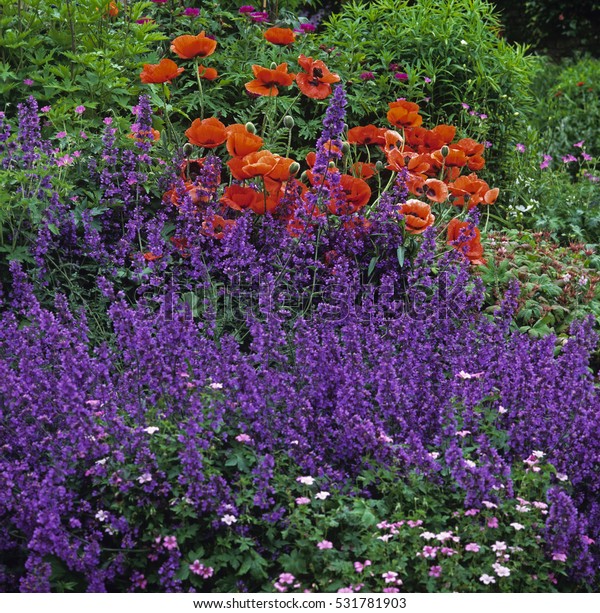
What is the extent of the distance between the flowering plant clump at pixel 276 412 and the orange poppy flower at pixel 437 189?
16cm

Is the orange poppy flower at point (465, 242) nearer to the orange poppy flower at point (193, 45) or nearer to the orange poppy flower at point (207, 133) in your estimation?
the orange poppy flower at point (207, 133)

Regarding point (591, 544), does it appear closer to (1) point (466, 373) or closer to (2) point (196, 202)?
(1) point (466, 373)

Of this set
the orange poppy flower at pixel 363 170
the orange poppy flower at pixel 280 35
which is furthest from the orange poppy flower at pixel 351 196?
the orange poppy flower at pixel 280 35

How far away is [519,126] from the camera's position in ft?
19.9

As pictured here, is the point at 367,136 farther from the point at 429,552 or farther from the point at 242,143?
the point at 429,552

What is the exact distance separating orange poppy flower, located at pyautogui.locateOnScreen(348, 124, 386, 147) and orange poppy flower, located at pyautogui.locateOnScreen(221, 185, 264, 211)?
93 centimetres

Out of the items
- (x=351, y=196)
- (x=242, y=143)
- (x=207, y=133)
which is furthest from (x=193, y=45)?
(x=351, y=196)

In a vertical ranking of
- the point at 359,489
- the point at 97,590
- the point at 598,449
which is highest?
the point at 598,449

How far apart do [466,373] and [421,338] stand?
0.27 m

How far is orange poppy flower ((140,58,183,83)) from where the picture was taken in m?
3.93

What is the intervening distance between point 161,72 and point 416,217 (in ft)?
4.35

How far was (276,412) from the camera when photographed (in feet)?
8.70

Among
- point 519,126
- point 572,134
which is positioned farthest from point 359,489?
point 572,134

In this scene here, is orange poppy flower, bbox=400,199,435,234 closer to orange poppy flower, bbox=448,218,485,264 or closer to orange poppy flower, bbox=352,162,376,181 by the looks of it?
orange poppy flower, bbox=448,218,485,264
